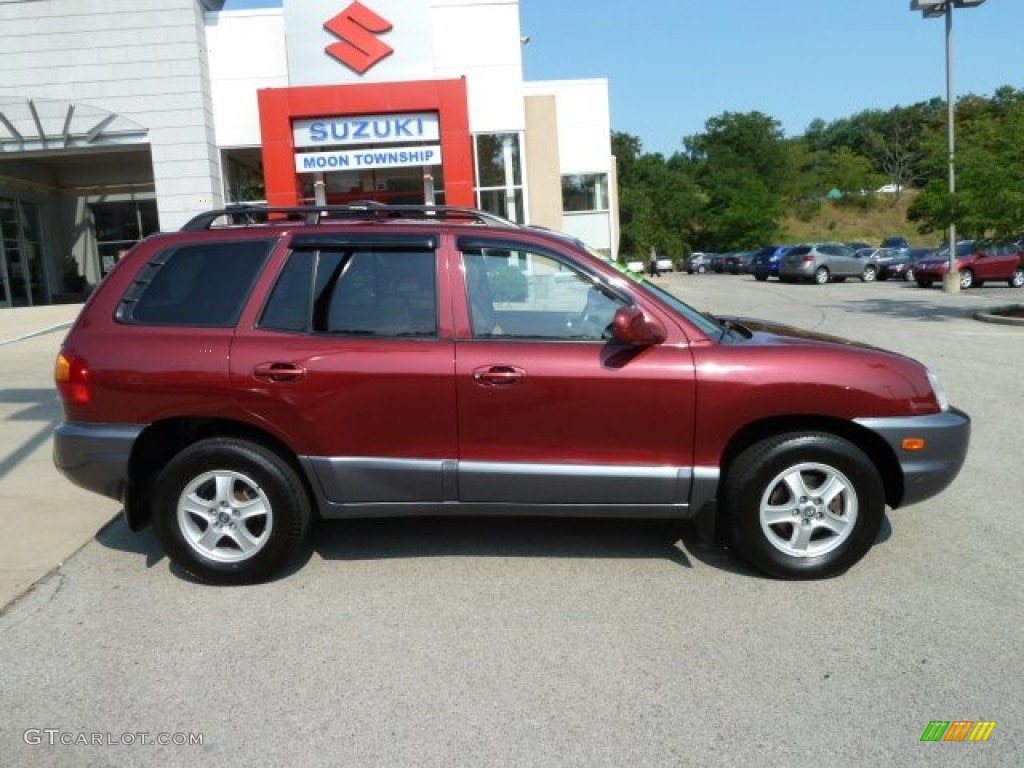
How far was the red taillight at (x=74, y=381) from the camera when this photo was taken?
4.47m

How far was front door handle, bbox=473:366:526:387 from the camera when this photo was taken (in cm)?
426

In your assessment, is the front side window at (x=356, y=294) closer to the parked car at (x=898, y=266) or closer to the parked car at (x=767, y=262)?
the parked car at (x=898, y=266)

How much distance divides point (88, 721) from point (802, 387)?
3449 mm

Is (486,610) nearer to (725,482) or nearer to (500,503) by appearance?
(500,503)

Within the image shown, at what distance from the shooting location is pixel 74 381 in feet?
14.7

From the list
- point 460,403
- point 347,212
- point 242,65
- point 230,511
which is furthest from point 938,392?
point 242,65

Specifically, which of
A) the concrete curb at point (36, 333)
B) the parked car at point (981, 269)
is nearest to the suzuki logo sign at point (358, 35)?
the concrete curb at point (36, 333)

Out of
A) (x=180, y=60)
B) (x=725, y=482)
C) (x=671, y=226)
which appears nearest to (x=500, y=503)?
(x=725, y=482)

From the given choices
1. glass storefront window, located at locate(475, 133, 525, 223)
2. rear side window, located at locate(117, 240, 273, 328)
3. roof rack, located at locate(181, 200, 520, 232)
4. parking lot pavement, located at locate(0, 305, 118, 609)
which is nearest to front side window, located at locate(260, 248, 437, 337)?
rear side window, located at locate(117, 240, 273, 328)

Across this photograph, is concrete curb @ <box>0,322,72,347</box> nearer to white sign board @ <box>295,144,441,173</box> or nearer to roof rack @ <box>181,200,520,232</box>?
white sign board @ <box>295,144,441,173</box>

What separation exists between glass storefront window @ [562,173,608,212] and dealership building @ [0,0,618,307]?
Result: 2.99 m

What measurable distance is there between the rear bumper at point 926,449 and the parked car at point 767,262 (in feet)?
116

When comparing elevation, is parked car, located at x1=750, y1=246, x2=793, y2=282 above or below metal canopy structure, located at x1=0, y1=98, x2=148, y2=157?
below

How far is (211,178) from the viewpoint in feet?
68.4
